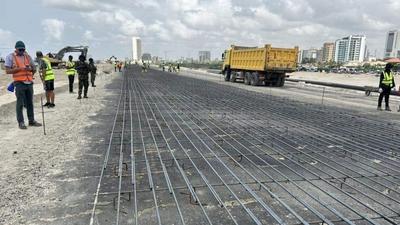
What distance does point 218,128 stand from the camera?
805 cm

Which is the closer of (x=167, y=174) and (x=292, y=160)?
(x=167, y=174)

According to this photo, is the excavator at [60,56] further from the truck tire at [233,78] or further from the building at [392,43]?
the building at [392,43]

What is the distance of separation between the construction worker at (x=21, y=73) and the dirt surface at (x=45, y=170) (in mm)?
590

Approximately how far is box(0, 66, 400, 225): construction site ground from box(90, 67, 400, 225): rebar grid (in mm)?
15

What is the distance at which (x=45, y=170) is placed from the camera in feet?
15.8

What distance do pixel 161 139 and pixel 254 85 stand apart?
18.3 metres

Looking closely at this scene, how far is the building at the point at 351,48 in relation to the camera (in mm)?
158625

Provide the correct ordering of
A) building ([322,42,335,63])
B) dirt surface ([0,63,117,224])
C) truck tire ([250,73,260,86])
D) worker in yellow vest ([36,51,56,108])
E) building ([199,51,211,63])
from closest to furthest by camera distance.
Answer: dirt surface ([0,63,117,224]) < worker in yellow vest ([36,51,56,108]) < truck tire ([250,73,260,86]) < building ([322,42,335,63]) < building ([199,51,211,63])

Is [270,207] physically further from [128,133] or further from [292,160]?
[128,133]

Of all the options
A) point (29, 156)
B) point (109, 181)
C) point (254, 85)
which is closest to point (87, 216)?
point (109, 181)

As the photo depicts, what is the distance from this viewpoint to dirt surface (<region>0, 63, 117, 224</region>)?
356cm

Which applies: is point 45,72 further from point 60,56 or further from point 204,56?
point 204,56

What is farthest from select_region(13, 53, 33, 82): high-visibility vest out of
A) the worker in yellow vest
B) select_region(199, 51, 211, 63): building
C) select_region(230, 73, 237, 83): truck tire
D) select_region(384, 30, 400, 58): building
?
select_region(199, 51, 211, 63): building

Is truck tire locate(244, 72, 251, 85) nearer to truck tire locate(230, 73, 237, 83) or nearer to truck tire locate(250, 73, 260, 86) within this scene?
truck tire locate(250, 73, 260, 86)
